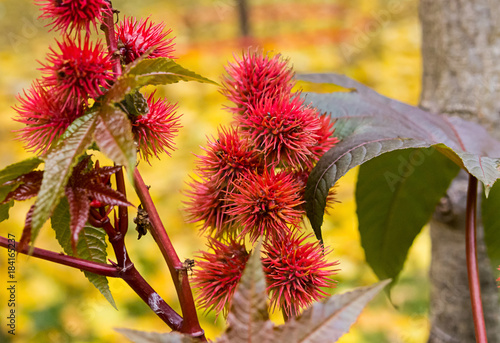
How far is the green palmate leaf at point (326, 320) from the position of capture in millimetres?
346

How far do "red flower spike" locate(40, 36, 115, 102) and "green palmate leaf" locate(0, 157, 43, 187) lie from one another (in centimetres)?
6

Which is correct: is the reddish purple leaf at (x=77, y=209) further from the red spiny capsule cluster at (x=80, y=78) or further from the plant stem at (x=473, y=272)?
the plant stem at (x=473, y=272)

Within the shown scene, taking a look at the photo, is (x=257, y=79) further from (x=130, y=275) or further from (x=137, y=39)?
(x=130, y=275)

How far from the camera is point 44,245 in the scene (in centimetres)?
190

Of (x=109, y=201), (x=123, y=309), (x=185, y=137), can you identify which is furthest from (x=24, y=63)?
(x=109, y=201)

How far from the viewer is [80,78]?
0.38 metres

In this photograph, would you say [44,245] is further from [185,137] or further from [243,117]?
[243,117]

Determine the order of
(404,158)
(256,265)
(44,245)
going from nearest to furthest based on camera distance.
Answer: (256,265) < (404,158) < (44,245)

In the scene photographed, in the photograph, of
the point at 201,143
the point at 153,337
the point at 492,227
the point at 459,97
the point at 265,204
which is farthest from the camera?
the point at 201,143

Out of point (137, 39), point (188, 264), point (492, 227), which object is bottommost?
point (492, 227)

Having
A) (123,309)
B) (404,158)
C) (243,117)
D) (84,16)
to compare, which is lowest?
(123,309)

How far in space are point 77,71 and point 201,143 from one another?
3.09 feet

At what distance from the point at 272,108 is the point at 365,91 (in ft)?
0.94

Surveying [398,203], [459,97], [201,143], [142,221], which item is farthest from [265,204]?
[201,143]
